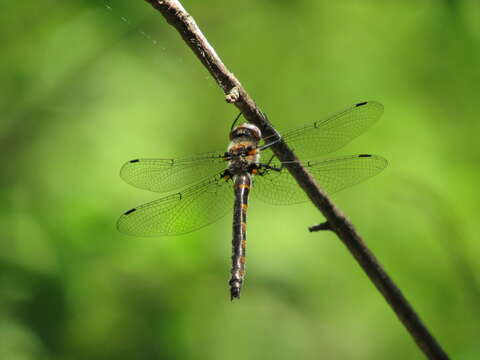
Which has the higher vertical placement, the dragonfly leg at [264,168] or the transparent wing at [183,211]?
the dragonfly leg at [264,168]

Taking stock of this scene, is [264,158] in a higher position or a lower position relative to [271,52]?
lower

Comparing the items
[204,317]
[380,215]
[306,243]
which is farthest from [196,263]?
[380,215]

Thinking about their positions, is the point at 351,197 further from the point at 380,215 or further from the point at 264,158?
the point at 264,158

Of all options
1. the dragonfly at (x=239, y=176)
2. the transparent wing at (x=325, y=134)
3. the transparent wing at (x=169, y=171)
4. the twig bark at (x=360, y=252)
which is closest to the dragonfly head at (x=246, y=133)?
the dragonfly at (x=239, y=176)

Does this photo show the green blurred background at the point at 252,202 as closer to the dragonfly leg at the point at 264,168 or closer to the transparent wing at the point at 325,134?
the dragonfly leg at the point at 264,168

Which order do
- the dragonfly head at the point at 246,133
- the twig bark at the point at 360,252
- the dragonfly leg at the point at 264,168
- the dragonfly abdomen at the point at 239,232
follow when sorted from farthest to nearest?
1. the dragonfly leg at the point at 264,168
2. the dragonfly head at the point at 246,133
3. the dragonfly abdomen at the point at 239,232
4. the twig bark at the point at 360,252

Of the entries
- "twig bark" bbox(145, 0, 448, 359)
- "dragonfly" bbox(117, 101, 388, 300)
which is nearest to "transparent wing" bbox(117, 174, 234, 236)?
"dragonfly" bbox(117, 101, 388, 300)

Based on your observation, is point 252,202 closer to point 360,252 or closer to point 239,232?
point 239,232
